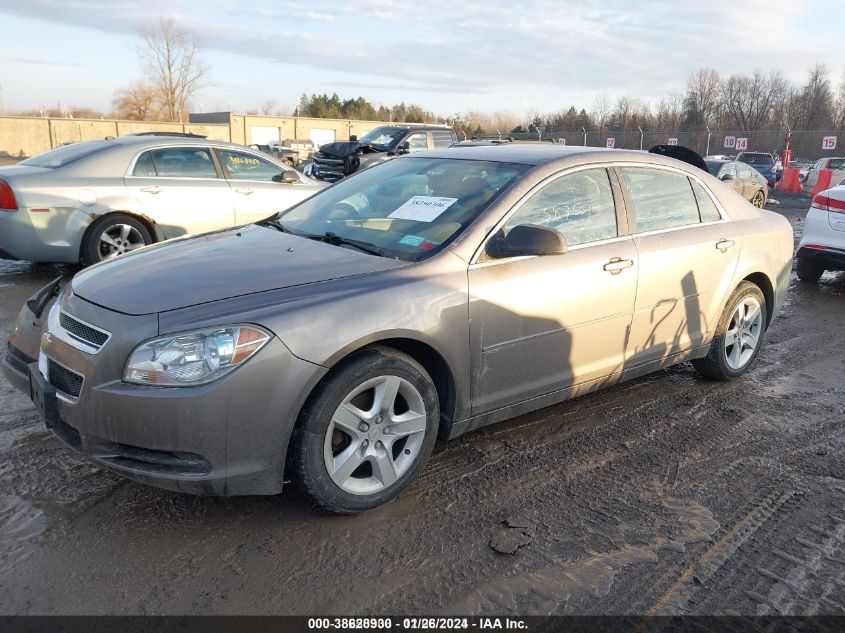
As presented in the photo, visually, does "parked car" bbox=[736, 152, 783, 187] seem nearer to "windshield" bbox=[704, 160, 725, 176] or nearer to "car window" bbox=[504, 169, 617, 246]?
"windshield" bbox=[704, 160, 725, 176]

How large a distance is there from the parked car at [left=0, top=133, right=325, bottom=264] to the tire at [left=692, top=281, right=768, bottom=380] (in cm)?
528

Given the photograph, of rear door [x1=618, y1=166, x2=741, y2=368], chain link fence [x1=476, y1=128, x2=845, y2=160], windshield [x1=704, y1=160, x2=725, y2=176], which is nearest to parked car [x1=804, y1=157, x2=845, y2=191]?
chain link fence [x1=476, y1=128, x2=845, y2=160]

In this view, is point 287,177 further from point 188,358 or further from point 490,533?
point 490,533

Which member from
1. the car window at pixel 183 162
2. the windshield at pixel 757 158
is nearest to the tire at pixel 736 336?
the car window at pixel 183 162

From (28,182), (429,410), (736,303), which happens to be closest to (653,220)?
(736,303)

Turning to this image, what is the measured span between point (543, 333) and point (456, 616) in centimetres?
160

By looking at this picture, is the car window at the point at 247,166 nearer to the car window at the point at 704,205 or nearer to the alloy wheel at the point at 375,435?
the car window at the point at 704,205

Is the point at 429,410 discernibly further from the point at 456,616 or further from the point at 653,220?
the point at 653,220

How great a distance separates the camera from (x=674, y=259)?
4.28 metres

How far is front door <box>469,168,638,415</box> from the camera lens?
3.41 meters

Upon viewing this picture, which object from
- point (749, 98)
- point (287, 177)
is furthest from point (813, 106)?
point (287, 177)

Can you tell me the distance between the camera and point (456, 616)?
248 centimetres

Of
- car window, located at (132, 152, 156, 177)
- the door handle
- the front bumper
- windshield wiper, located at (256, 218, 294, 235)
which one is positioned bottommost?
the front bumper

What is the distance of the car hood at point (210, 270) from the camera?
2.90 m
